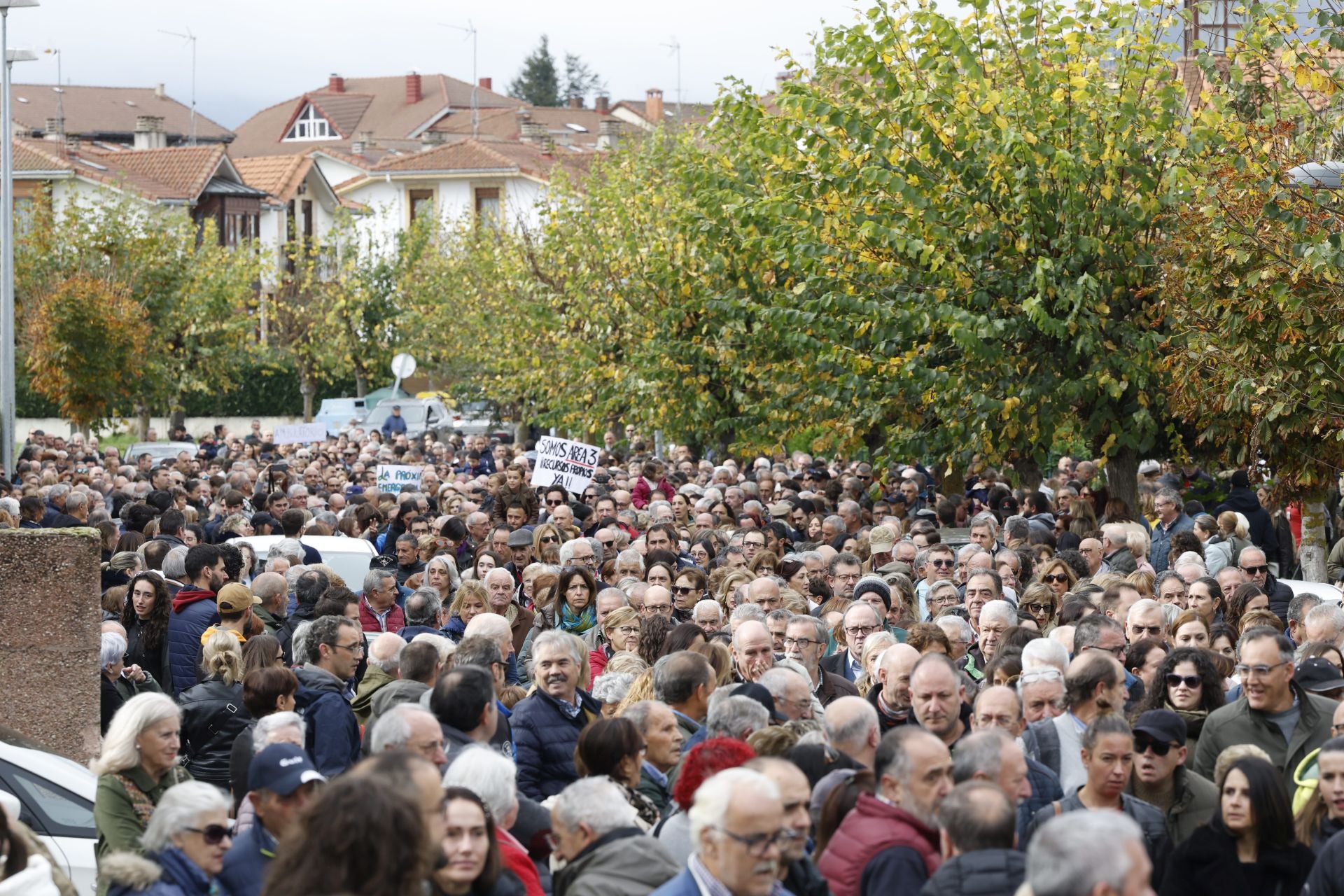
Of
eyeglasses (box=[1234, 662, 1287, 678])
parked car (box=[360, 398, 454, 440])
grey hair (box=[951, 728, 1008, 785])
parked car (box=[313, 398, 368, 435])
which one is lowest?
parked car (box=[313, 398, 368, 435])

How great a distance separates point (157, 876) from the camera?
542 cm

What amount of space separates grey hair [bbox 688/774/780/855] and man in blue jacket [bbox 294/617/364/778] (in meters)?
3.00

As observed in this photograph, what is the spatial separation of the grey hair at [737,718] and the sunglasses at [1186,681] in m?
2.09

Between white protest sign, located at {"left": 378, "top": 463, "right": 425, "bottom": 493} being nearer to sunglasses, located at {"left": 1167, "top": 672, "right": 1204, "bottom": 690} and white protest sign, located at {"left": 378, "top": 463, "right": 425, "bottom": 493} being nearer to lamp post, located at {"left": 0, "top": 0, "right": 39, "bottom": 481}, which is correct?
lamp post, located at {"left": 0, "top": 0, "right": 39, "bottom": 481}

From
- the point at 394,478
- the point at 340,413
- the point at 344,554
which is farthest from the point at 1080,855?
the point at 340,413

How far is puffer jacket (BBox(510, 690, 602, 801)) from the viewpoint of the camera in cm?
776

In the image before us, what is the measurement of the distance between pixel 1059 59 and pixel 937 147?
1.56 metres

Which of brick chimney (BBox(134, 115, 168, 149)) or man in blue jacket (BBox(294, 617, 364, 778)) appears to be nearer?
man in blue jacket (BBox(294, 617, 364, 778))

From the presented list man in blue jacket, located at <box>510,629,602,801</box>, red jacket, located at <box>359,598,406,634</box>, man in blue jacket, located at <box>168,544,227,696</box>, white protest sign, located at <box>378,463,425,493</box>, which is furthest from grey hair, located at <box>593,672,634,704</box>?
white protest sign, located at <box>378,463,425,493</box>

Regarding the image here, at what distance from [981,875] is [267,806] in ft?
7.72

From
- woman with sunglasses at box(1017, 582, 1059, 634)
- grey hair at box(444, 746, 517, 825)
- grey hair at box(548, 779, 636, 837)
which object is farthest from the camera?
woman with sunglasses at box(1017, 582, 1059, 634)

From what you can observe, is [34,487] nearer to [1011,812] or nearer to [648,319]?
[648,319]

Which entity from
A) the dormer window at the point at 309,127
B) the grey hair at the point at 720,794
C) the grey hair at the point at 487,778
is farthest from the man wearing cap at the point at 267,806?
the dormer window at the point at 309,127

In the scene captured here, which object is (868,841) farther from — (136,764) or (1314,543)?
(1314,543)
